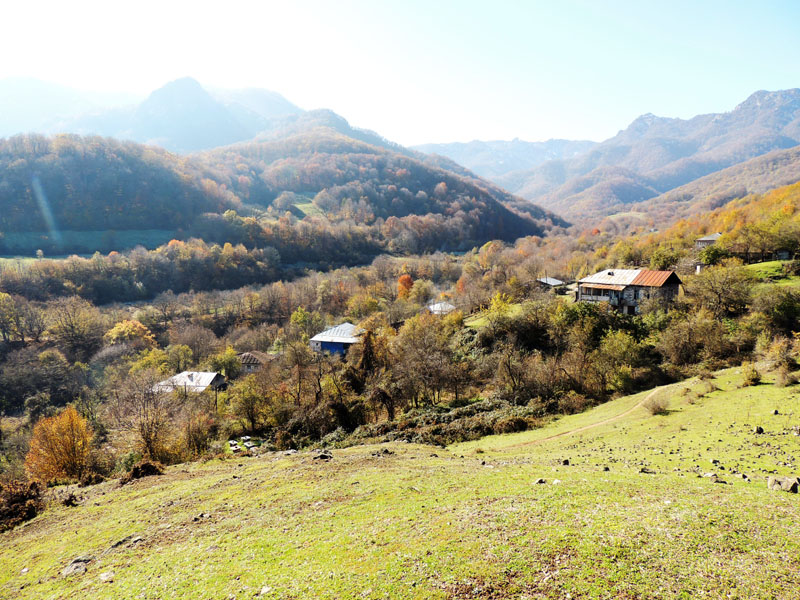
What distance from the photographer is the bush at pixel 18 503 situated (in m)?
16.1

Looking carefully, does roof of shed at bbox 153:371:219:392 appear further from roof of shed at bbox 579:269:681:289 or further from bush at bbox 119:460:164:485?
roof of shed at bbox 579:269:681:289

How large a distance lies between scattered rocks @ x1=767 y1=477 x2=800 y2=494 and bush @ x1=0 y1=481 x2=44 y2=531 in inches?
1151

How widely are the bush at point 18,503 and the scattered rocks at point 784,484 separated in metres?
29.2

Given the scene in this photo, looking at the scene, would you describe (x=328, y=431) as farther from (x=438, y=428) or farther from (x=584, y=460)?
(x=584, y=460)

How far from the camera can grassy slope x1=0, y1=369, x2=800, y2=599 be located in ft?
26.4

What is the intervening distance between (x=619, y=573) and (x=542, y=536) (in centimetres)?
193

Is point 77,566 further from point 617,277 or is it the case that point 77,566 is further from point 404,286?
point 404,286

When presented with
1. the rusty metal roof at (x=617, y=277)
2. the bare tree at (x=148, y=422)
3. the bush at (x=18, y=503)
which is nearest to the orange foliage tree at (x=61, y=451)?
the bare tree at (x=148, y=422)

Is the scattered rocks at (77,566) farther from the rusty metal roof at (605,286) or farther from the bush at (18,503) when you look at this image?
the rusty metal roof at (605,286)

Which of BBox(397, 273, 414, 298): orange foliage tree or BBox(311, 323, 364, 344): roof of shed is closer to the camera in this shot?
BBox(311, 323, 364, 344): roof of shed

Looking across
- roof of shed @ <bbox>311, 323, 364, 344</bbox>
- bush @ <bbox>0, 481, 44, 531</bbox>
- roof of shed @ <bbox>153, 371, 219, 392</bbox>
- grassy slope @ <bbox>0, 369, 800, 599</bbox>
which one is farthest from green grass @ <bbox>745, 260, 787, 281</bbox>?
roof of shed @ <bbox>153, 371, 219, 392</bbox>

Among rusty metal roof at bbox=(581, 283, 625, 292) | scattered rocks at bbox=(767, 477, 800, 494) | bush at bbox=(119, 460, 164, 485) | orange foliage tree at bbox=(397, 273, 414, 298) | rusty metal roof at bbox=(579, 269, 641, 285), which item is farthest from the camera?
orange foliage tree at bbox=(397, 273, 414, 298)

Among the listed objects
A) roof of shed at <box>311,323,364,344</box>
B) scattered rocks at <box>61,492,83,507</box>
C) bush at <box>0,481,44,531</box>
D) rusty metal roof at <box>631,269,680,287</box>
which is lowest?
roof of shed at <box>311,323,364,344</box>

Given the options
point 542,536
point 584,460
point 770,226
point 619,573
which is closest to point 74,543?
point 542,536
